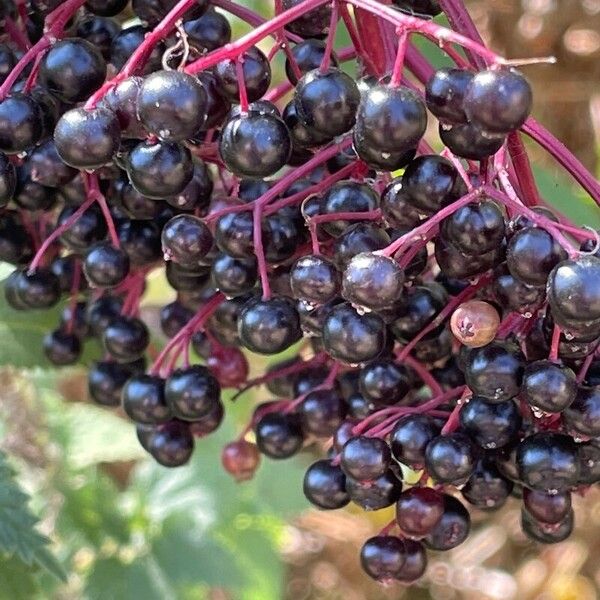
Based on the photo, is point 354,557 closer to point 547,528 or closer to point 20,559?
point 20,559

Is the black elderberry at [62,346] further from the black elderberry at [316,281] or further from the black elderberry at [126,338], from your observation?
the black elderberry at [316,281]

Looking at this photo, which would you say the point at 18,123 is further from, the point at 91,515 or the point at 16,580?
the point at 91,515

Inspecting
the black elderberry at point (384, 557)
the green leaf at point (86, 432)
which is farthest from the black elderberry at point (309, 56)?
the green leaf at point (86, 432)

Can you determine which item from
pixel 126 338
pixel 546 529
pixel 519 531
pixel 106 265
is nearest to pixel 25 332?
pixel 126 338

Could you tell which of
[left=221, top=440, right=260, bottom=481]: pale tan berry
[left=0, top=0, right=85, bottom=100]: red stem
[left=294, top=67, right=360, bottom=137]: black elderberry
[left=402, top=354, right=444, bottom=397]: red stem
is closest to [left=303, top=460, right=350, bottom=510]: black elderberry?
[left=402, top=354, right=444, bottom=397]: red stem

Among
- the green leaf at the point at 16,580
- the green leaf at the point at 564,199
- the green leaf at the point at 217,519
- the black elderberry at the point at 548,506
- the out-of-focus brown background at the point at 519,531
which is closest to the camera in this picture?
the black elderberry at the point at 548,506

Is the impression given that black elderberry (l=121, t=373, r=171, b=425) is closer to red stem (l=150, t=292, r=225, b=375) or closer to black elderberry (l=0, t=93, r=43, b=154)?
red stem (l=150, t=292, r=225, b=375)

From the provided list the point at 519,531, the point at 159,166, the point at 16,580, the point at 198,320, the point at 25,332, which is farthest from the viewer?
the point at 519,531
